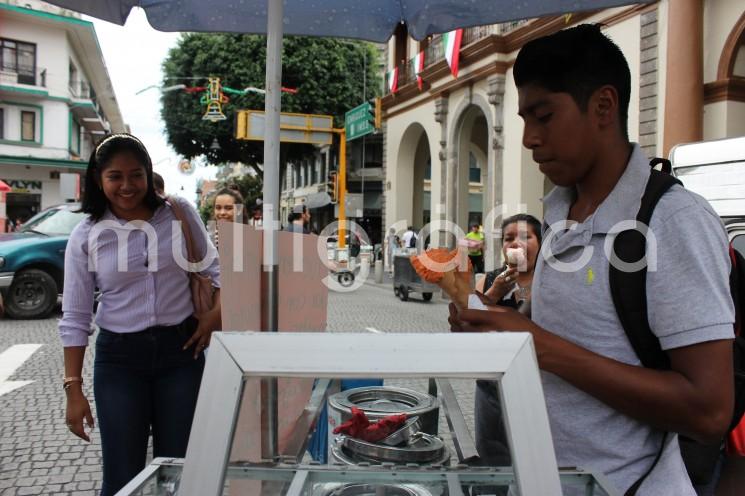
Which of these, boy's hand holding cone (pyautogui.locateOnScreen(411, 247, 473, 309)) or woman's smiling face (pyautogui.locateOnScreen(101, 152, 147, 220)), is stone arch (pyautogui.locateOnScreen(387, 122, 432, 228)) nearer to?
woman's smiling face (pyautogui.locateOnScreen(101, 152, 147, 220))

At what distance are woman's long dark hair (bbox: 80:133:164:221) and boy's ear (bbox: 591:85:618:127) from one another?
5.71 feet

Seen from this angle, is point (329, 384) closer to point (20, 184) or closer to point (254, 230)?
point (254, 230)

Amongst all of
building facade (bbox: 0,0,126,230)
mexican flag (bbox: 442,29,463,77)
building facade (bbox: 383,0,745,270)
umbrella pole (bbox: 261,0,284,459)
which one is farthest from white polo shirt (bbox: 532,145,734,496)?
building facade (bbox: 0,0,126,230)

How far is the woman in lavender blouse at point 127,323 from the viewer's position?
7.11 feet

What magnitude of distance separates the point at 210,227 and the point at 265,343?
2926 mm

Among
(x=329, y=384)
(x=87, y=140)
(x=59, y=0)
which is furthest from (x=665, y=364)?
(x=87, y=140)

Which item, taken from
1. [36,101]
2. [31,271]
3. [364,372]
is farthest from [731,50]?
[36,101]

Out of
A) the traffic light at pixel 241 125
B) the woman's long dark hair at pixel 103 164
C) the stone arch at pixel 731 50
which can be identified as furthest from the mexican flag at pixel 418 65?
the woman's long dark hair at pixel 103 164

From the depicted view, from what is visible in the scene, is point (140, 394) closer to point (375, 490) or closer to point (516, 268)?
point (375, 490)

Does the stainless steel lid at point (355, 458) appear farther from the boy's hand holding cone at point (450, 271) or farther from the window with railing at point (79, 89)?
the window with railing at point (79, 89)

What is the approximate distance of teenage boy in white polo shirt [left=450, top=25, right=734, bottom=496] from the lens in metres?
1.00

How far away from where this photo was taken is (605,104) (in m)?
1.18

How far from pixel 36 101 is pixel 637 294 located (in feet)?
113

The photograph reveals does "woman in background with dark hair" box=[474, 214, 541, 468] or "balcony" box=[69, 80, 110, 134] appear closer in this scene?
"woman in background with dark hair" box=[474, 214, 541, 468]
